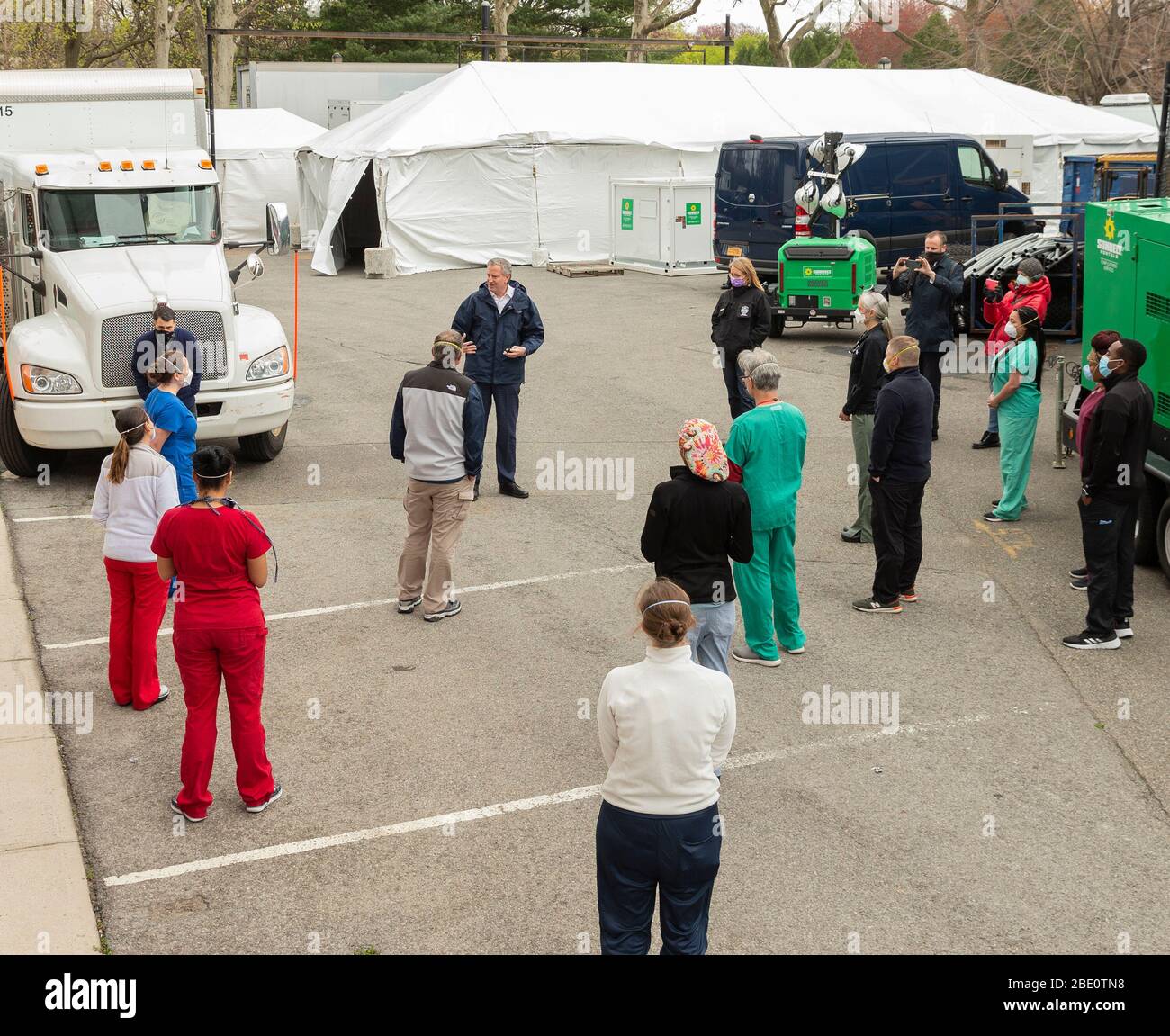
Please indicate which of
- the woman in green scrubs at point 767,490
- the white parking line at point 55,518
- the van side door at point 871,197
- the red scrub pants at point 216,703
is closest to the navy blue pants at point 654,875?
the red scrub pants at point 216,703

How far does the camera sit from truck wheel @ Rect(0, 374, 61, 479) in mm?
12445

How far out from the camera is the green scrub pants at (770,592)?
8094 mm

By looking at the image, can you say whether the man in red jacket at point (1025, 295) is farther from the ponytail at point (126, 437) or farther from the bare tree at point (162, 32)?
the bare tree at point (162, 32)

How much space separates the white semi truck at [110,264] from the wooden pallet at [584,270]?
45.1ft

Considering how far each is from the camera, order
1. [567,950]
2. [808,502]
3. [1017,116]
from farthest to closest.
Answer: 1. [1017,116]
2. [808,502]
3. [567,950]

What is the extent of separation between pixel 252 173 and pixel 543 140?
9961 mm

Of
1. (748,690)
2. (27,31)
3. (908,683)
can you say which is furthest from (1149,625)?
(27,31)

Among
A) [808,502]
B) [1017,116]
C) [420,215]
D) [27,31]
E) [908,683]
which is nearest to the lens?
[908,683]

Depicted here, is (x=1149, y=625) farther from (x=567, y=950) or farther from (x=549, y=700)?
(x=567, y=950)

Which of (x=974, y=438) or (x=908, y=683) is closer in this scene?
(x=908, y=683)

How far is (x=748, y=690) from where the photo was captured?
7.88m

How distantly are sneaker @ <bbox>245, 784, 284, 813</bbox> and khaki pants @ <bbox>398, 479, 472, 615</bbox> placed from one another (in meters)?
2.56

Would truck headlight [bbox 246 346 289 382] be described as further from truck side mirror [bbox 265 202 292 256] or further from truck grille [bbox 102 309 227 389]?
truck side mirror [bbox 265 202 292 256]

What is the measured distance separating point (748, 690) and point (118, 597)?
11.9ft
